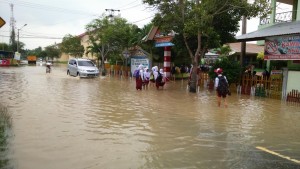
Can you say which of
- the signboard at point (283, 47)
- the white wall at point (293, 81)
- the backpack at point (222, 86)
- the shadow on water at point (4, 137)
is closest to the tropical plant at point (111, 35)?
the signboard at point (283, 47)

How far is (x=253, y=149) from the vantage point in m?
6.70

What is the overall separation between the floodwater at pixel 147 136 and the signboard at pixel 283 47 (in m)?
4.64

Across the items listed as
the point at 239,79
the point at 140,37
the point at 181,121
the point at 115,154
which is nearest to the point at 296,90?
the point at 239,79

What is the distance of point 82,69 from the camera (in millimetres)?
27453

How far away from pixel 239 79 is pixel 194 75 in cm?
A: 270

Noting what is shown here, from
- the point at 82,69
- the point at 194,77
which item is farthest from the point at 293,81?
the point at 82,69

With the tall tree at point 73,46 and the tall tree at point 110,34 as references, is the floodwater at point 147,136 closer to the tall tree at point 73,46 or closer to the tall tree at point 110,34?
the tall tree at point 110,34

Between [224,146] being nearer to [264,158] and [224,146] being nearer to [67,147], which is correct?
[264,158]

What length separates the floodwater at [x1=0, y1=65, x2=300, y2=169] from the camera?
18.6 feet

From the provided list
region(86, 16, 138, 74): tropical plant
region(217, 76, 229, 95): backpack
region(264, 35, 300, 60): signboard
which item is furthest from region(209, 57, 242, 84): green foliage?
region(86, 16, 138, 74): tropical plant

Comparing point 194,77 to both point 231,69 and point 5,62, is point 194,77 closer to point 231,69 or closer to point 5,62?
point 231,69

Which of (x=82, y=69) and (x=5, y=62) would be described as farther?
(x=5, y=62)

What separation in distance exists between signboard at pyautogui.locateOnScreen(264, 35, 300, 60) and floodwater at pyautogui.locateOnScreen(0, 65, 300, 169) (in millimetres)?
4645

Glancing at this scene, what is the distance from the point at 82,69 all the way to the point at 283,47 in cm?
1707
